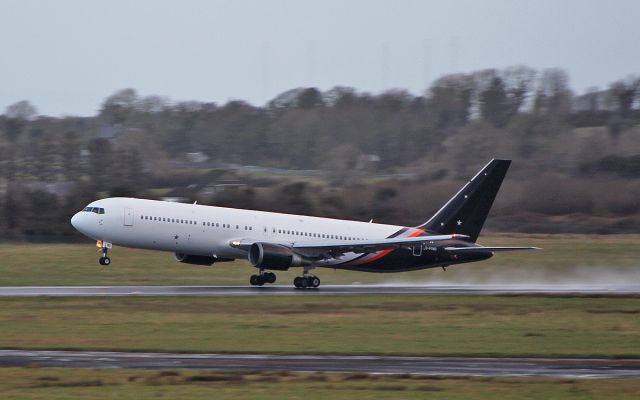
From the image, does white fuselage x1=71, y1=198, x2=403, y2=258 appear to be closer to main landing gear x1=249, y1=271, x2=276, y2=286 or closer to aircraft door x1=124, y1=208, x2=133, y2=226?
aircraft door x1=124, y1=208, x2=133, y2=226

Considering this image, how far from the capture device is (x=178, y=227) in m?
43.0

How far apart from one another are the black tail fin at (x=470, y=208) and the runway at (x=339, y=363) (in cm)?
2245

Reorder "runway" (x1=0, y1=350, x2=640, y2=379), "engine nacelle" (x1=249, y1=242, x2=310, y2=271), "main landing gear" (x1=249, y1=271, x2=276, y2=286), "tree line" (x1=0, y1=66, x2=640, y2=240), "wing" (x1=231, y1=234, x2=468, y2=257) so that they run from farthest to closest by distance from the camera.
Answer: "tree line" (x1=0, y1=66, x2=640, y2=240) → "main landing gear" (x1=249, y1=271, x2=276, y2=286) → "wing" (x1=231, y1=234, x2=468, y2=257) → "engine nacelle" (x1=249, y1=242, x2=310, y2=271) → "runway" (x1=0, y1=350, x2=640, y2=379)

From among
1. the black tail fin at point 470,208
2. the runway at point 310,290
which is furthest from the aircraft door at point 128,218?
the black tail fin at point 470,208

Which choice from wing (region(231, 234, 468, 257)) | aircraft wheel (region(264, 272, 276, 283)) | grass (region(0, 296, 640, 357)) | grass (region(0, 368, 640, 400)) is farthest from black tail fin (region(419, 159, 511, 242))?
grass (region(0, 368, 640, 400))

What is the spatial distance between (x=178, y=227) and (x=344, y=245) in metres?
7.17

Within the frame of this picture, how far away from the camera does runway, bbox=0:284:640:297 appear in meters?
40.2

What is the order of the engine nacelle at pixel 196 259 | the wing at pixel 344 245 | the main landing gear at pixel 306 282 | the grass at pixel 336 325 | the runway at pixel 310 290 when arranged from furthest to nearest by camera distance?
1. the engine nacelle at pixel 196 259
2. the main landing gear at pixel 306 282
3. the wing at pixel 344 245
4. the runway at pixel 310 290
5. the grass at pixel 336 325

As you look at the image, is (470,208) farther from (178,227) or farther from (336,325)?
(336,325)

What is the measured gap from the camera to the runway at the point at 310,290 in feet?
132

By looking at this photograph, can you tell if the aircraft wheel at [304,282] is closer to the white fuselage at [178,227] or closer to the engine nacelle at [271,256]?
the engine nacelle at [271,256]

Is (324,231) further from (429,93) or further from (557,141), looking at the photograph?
(429,93)

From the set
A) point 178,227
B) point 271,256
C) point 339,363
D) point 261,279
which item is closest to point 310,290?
point 271,256

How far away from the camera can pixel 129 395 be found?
1928 centimetres
